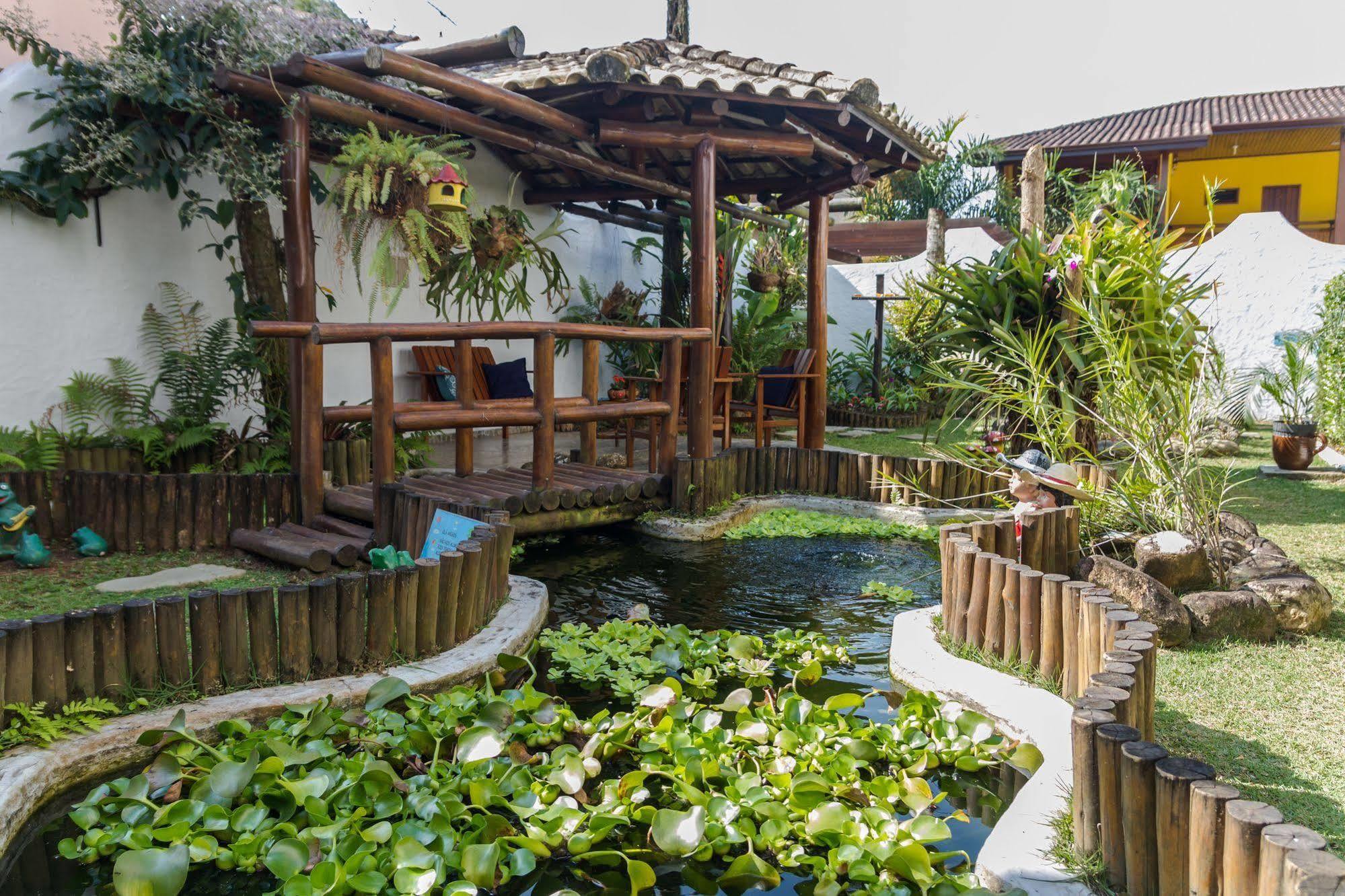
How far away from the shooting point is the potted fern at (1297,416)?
8.31m

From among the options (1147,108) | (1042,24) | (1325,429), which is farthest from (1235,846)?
(1042,24)

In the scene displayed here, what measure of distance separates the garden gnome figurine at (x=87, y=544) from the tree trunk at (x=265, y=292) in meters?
1.54

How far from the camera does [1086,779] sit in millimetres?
2369

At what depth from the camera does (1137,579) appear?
13.4ft

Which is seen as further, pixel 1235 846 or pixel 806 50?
pixel 806 50

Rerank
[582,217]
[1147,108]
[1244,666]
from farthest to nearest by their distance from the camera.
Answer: [1147,108] < [582,217] < [1244,666]

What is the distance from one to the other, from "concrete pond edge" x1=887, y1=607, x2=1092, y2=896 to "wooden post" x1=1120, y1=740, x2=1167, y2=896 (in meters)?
0.13

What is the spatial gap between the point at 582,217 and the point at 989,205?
1268 centimetres

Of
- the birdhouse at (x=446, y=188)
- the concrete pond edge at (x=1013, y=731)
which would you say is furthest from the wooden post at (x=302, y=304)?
the concrete pond edge at (x=1013, y=731)

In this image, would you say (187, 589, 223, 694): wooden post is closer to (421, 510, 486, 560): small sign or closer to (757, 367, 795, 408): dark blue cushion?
(421, 510, 486, 560): small sign

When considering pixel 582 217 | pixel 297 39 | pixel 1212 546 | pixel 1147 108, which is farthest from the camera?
pixel 1147 108

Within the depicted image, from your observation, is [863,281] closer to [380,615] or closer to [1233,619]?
[1233,619]

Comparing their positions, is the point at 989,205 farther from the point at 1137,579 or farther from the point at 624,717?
the point at 624,717

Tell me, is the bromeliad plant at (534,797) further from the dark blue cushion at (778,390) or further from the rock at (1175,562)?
the dark blue cushion at (778,390)
